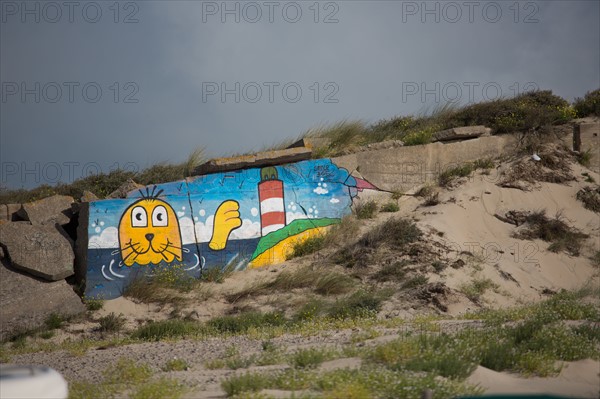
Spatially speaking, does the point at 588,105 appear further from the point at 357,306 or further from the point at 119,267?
the point at 119,267

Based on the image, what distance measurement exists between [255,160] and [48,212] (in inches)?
214

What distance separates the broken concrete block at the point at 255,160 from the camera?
1611 centimetres

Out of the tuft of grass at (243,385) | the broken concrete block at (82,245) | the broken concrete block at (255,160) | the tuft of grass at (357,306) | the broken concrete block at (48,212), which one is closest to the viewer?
the tuft of grass at (243,385)

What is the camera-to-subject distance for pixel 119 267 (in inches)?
571

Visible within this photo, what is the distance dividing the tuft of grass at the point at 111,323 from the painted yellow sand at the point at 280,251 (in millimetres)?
3795

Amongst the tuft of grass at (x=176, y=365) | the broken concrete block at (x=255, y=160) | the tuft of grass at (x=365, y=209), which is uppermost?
the broken concrete block at (x=255, y=160)

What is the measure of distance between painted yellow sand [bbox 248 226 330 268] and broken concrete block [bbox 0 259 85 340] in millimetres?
4395

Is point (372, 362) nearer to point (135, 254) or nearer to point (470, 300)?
point (470, 300)

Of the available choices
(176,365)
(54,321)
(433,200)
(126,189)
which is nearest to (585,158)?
(433,200)

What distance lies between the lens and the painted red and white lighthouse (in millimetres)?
16203

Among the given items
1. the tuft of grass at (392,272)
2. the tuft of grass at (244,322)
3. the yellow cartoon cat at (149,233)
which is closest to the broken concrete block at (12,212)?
the yellow cartoon cat at (149,233)

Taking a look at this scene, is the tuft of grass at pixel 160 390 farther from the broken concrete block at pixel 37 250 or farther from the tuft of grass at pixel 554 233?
the tuft of grass at pixel 554 233

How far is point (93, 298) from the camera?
14.0 metres

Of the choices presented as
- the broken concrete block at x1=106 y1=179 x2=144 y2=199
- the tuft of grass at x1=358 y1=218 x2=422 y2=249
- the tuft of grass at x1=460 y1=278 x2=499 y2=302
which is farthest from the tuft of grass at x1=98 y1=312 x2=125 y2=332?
the tuft of grass at x1=460 y1=278 x2=499 y2=302
